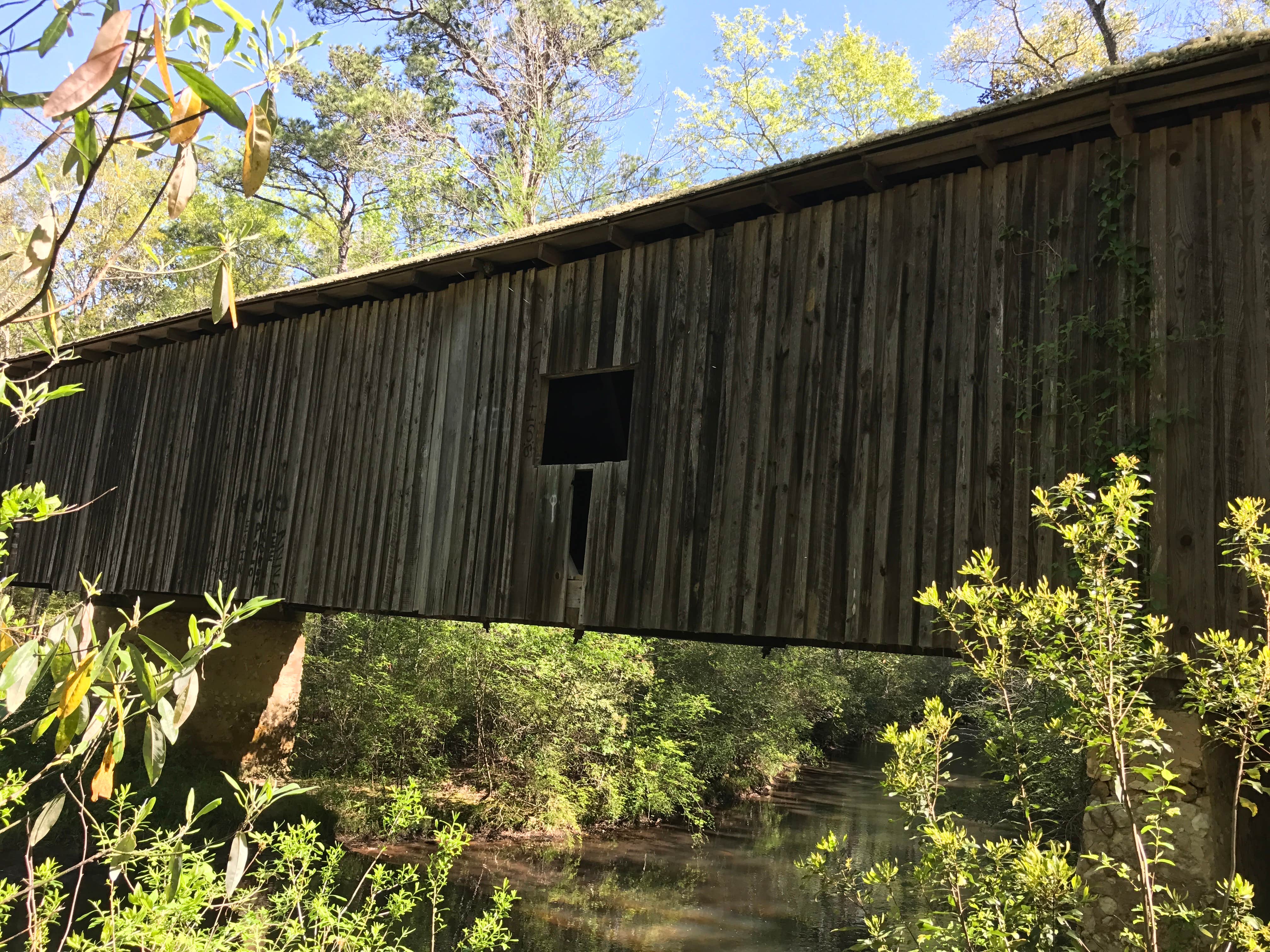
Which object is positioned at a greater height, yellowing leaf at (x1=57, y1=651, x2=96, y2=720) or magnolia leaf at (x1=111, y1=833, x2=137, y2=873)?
yellowing leaf at (x1=57, y1=651, x2=96, y2=720)

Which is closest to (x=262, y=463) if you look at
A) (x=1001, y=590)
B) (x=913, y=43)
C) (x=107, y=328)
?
(x=1001, y=590)

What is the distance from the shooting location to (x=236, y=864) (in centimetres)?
205

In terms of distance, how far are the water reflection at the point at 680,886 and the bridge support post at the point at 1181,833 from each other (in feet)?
17.8

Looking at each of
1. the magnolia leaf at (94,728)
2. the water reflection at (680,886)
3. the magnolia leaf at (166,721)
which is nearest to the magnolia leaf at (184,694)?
the magnolia leaf at (166,721)

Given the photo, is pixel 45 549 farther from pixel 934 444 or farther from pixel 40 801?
pixel 934 444

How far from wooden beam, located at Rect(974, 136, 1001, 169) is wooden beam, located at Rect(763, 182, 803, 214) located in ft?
3.86

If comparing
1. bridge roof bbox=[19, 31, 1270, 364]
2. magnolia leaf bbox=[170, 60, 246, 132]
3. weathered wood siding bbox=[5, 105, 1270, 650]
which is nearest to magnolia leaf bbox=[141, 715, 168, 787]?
magnolia leaf bbox=[170, 60, 246, 132]

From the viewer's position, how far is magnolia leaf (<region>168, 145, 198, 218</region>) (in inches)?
61.7

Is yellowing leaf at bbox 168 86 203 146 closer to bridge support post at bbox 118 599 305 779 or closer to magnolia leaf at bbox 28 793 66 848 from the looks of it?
magnolia leaf at bbox 28 793 66 848

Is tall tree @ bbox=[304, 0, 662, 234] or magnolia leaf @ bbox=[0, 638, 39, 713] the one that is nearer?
magnolia leaf @ bbox=[0, 638, 39, 713]

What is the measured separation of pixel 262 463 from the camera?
879cm

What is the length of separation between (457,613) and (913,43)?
1756 centimetres

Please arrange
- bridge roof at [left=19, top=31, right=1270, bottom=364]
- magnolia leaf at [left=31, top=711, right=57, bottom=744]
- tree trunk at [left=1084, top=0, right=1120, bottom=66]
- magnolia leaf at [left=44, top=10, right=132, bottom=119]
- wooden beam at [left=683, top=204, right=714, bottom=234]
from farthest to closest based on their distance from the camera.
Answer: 1. tree trunk at [left=1084, top=0, right=1120, bottom=66]
2. wooden beam at [left=683, top=204, right=714, bottom=234]
3. bridge roof at [left=19, top=31, right=1270, bottom=364]
4. magnolia leaf at [left=31, top=711, right=57, bottom=744]
5. magnolia leaf at [left=44, top=10, right=132, bottom=119]

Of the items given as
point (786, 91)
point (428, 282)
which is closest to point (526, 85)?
point (786, 91)
